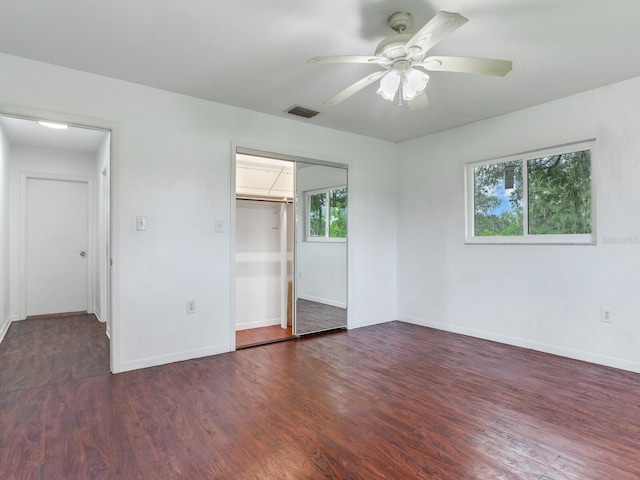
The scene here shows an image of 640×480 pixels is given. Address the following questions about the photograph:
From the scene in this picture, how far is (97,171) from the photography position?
543 cm

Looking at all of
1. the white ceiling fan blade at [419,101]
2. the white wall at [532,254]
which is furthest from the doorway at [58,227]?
the white wall at [532,254]

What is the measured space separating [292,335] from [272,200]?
1635mm

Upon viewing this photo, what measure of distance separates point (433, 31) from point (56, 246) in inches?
231

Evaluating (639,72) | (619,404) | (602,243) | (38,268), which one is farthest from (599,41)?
(38,268)

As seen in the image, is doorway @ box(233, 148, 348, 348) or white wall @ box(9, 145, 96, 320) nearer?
doorway @ box(233, 148, 348, 348)

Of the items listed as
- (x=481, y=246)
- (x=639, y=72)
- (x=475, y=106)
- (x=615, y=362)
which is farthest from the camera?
(x=481, y=246)

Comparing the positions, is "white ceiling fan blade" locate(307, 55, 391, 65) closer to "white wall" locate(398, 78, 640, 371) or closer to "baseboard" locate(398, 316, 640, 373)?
"white wall" locate(398, 78, 640, 371)

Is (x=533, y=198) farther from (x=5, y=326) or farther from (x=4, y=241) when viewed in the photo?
(x=5, y=326)

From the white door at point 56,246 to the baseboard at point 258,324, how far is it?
113 inches

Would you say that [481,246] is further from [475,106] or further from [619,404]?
[619,404]

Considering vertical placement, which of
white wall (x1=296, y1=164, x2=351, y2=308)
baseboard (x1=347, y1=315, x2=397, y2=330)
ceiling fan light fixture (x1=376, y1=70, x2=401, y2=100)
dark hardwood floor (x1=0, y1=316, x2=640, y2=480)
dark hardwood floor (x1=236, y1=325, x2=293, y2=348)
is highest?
ceiling fan light fixture (x1=376, y1=70, x2=401, y2=100)

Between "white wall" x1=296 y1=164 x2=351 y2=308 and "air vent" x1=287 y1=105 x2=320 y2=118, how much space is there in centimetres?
57

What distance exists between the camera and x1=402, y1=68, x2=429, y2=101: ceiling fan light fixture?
→ 2.11 metres

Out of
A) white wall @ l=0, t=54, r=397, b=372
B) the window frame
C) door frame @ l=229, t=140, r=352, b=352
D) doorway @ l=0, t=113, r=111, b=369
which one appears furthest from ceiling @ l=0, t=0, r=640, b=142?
doorway @ l=0, t=113, r=111, b=369
